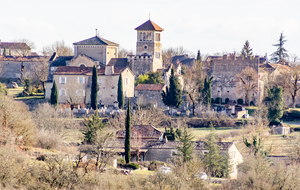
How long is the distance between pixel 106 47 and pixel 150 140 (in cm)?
2622

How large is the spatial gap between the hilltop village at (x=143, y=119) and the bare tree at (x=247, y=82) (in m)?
0.11

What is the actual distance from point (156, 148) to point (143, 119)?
11116mm

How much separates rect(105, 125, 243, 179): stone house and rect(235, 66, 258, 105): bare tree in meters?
19.3

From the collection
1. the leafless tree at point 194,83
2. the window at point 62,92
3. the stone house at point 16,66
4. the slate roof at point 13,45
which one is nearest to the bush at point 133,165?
the leafless tree at point 194,83

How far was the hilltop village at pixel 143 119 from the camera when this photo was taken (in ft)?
107

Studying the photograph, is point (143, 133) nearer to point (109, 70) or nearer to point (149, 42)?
point (109, 70)

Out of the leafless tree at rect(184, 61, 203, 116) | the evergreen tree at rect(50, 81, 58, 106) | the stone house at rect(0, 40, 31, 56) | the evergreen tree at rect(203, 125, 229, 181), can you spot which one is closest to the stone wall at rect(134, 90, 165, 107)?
A: the leafless tree at rect(184, 61, 203, 116)

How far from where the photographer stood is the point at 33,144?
4059 cm

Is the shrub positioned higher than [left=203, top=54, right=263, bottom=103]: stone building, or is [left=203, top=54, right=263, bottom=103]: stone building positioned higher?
[left=203, top=54, right=263, bottom=103]: stone building

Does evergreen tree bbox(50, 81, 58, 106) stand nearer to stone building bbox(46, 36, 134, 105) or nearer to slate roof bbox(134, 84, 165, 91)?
stone building bbox(46, 36, 134, 105)

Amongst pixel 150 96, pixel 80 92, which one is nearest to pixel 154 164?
pixel 150 96

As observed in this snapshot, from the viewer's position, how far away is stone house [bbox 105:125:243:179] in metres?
40.1

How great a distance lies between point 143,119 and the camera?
174ft

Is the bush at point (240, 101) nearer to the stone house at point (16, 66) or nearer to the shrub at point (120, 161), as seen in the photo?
the shrub at point (120, 161)
